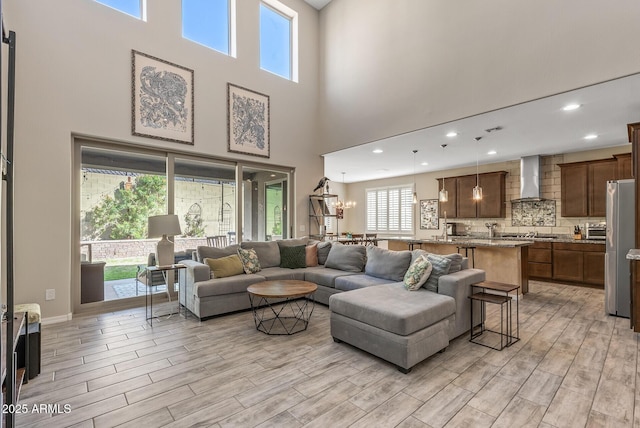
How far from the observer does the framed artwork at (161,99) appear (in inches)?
180

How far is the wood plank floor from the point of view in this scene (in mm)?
2111

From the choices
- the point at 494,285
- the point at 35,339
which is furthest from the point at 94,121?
the point at 494,285

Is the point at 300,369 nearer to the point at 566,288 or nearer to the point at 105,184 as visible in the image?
the point at 105,184

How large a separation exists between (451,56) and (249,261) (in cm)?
430

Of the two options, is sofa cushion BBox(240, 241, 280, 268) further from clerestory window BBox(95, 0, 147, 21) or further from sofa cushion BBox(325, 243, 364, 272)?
clerestory window BBox(95, 0, 147, 21)

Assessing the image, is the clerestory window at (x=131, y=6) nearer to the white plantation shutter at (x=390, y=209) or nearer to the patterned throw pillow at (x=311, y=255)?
the patterned throw pillow at (x=311, y=255)

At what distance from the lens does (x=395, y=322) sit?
270cm

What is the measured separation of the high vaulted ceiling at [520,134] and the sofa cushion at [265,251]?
2646mm

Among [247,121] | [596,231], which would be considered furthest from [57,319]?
[596,231]

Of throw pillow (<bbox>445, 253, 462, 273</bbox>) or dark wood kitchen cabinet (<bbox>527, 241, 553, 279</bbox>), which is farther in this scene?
dark wood kitchen cabinet (<bbox>527, 241, 553, 279</bbox>)

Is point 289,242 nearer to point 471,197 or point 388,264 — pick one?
point 388,264

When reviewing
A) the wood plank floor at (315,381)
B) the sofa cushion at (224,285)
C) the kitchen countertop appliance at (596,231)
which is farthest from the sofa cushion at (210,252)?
the kitchen countertop appliance at (596,231)

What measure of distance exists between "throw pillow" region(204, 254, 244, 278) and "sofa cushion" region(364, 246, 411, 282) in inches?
74.5

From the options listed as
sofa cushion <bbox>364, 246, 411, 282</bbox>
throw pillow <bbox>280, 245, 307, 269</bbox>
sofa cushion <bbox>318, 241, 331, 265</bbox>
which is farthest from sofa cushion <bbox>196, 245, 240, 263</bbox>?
sofa cushion <bbox>364, 246, 411, 282</bbox>
